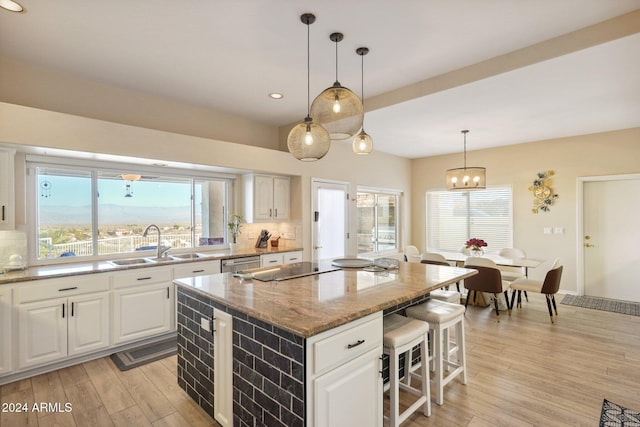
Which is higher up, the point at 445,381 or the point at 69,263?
the point at 69,263

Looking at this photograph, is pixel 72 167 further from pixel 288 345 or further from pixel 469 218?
pixel 469 218

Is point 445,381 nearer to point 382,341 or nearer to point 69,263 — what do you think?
point 382,341

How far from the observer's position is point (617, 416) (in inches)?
87.1

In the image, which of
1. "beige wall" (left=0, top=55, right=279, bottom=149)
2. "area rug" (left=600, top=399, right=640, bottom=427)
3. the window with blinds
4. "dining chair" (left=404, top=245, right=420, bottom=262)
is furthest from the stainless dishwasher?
the window with blinds

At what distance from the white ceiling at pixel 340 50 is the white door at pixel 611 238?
1.42 m

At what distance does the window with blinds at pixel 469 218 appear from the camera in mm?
6246

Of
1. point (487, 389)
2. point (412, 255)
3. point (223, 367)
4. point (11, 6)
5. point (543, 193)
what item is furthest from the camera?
point (543, 193)

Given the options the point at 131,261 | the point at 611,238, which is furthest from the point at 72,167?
the point at 611,238

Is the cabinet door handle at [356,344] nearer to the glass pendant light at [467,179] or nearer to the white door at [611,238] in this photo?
the glass pendant light at [467,179]

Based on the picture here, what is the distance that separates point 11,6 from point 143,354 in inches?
120

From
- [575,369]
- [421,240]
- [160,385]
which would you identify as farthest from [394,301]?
[421,240]

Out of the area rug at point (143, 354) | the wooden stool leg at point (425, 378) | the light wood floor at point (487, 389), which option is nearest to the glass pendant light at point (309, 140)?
the wooden stool leg at point (425, 378)

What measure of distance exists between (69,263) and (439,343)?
3.73 meters

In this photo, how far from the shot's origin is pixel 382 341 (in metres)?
1.89
